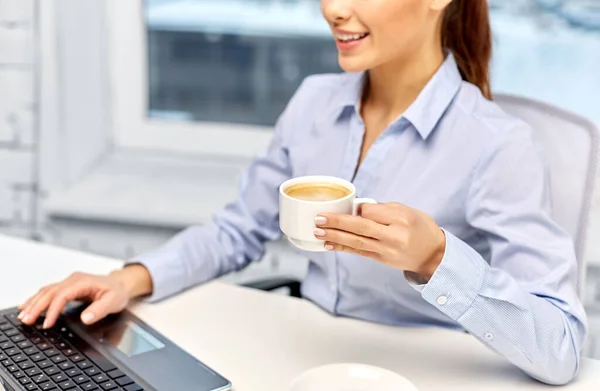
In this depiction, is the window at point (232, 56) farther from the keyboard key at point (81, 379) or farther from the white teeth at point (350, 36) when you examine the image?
the keyboard key at point (81, 379)

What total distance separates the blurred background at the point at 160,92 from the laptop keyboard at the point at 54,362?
89 centimetres

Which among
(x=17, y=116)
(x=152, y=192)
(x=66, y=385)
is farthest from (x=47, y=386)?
(x=17, y=116)

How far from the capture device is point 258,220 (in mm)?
1504

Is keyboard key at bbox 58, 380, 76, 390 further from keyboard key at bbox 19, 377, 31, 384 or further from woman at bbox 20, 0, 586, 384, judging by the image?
woman at bbox 20, 0, 586, 384

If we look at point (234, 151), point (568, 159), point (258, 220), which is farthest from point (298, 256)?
point (568, 159)

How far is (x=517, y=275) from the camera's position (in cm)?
116

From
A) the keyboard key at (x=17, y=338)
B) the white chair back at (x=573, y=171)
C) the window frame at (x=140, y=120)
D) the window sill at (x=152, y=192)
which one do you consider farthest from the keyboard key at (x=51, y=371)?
the window frame at (x=140, y=120)

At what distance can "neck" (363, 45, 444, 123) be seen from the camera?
4.36 feet

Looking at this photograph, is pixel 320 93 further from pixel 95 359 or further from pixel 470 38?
pixel 95 359

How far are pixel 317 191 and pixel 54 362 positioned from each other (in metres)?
0.40

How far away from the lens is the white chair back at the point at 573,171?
1.25 m

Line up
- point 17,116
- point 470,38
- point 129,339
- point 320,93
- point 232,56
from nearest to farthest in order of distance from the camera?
1. point 129,339
2. point 470,38
3. point 320,93
4. point 17,116
5. point 232,56

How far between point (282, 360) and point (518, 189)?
0.42 meters

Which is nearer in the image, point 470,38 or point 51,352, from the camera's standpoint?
point 51,352
